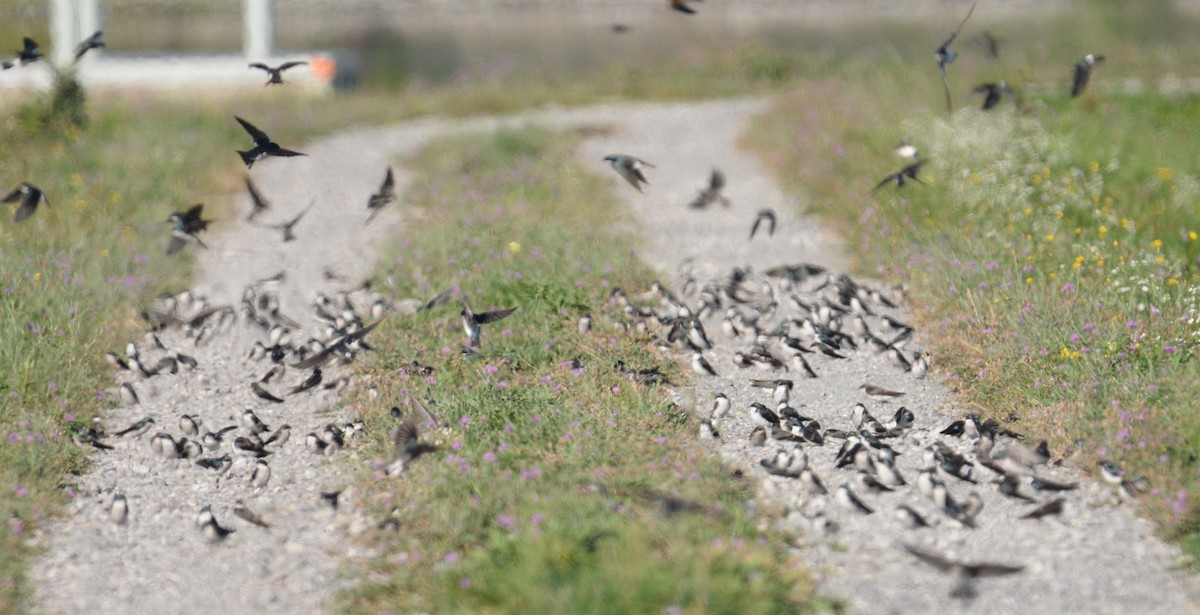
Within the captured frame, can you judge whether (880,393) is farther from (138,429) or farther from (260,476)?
(138,429)

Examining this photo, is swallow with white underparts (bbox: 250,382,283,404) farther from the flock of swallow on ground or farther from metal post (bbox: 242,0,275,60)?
metal post (bbox: 242,0,275,60)

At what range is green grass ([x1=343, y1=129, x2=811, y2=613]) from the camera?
5535mm

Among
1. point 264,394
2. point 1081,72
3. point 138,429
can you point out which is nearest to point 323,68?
point 264,394

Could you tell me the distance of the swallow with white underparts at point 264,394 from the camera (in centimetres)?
840

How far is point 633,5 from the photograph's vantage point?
59938mm

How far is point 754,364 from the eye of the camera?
8.76 metres

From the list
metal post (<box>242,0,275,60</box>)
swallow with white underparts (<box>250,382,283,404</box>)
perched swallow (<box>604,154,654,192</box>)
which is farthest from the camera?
metal post (<box>242,0,275,60</box>)

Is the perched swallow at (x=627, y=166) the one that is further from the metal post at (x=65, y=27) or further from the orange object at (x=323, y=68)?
the metal post at (x=65, y=27)

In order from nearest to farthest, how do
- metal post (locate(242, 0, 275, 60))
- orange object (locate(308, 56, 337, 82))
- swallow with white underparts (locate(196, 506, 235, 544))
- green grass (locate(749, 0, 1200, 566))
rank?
swallow with white underparts (locate(196, 506, 235, 544)), green grass (locate(749, 0, 1200, 566)), orange object (locate(308, 56, 337, 82)), metal post (locate(242, 0, 275, 60))

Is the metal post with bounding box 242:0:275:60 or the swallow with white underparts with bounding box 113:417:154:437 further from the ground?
the swallow with white underparts with bounding box 113:417:154:437

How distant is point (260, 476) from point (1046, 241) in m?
6.96

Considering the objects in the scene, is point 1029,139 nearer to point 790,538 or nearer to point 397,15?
point 790,538

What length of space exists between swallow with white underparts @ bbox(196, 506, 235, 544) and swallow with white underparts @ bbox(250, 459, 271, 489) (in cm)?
50

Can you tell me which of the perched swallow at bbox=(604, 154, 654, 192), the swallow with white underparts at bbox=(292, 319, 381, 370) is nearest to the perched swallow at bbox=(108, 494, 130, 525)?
the swallow with white underparts at bbox=(292, 319, 381, 370)
